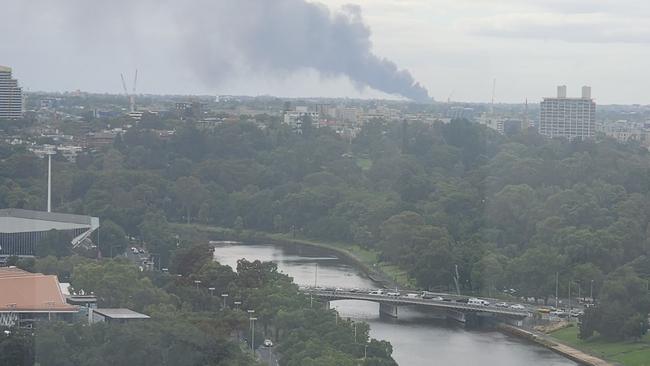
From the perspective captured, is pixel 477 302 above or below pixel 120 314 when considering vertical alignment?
below

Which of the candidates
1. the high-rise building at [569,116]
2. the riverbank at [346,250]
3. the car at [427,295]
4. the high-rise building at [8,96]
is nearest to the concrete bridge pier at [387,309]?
the car at [427,295]

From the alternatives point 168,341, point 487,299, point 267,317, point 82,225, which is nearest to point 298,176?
point 82,225

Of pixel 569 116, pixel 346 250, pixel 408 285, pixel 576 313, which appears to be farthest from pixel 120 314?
pixel 569 116

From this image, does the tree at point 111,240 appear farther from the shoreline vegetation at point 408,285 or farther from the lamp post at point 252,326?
the lamp post at point 252,326

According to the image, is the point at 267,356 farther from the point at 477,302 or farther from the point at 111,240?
the point at 111,240

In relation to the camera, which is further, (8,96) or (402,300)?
(8,96)

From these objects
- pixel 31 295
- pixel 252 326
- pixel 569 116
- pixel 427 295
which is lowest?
pixel 427 295

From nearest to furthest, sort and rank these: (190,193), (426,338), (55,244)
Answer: (426,338) < (55,244) < (190,193)
